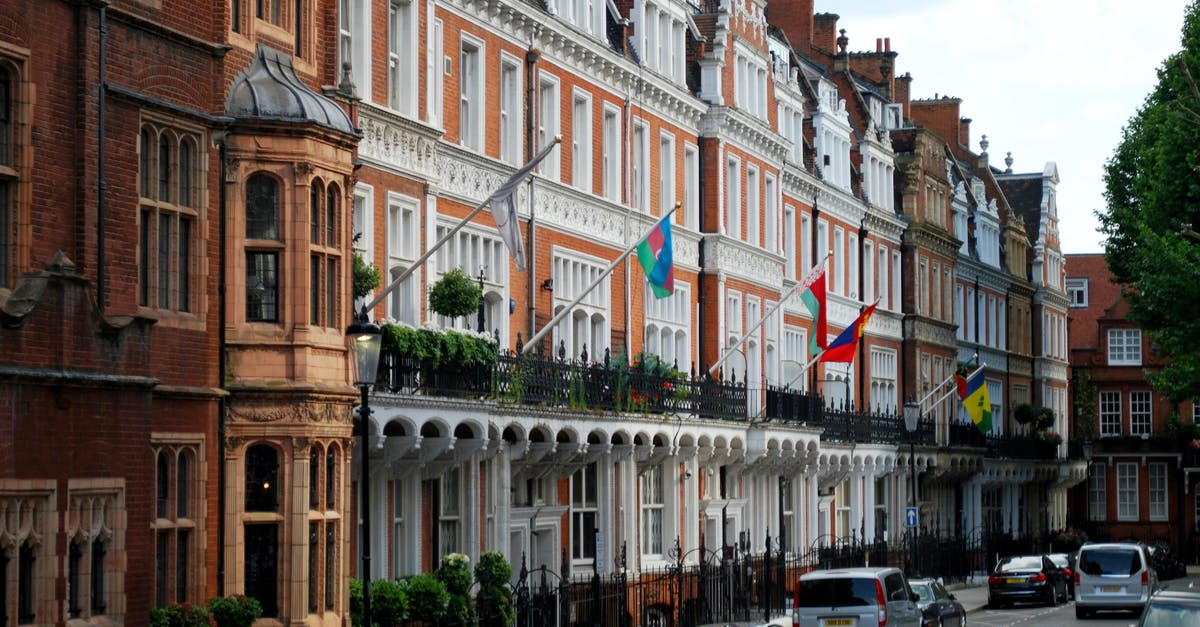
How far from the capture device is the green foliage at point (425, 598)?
96.2 ft

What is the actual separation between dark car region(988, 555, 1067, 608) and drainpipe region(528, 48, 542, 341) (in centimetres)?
2090

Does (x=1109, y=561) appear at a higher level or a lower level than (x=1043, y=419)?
lower

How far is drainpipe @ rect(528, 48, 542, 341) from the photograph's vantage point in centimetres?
3953

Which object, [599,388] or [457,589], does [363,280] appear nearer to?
[457,589]

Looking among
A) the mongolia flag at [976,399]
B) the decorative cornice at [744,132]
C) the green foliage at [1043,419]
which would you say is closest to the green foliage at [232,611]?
the decorative cornice at [744,132]

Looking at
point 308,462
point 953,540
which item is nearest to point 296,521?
point 308,462

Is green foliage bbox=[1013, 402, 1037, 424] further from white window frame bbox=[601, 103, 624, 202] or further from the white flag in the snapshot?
the white flag

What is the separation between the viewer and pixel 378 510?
32469 mm

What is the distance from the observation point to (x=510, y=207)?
31.0m

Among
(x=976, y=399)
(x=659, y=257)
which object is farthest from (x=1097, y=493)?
(x=659, y=257)

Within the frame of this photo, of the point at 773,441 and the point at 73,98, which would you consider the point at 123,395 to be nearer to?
the point at 73,98

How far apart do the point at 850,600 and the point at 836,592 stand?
0.28 m

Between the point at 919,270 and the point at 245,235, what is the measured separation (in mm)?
51960

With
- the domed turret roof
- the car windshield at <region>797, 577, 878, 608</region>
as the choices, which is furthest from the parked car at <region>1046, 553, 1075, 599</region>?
the domed turret roof
